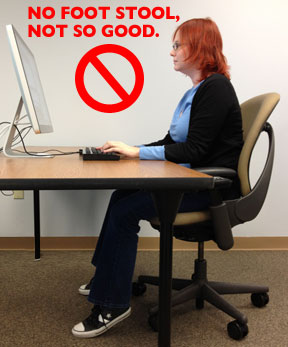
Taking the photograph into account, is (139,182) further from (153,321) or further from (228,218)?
(153,321)

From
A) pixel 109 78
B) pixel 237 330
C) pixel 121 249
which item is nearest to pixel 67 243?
pixel 109 78

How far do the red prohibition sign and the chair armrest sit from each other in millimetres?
1170

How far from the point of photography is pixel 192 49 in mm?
1398

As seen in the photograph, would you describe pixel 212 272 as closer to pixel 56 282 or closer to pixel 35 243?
pixel 56 282

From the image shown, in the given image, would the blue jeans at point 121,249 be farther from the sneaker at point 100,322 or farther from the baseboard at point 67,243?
the baseboard at point 67,243

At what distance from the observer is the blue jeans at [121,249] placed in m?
1.21

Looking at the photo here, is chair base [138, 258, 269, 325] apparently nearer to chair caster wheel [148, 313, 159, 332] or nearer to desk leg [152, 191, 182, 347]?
chair caster wheel [148, 313, 159, 332]

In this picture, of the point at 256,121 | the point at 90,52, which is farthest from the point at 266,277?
the point at 90,52

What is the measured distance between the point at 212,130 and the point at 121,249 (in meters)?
0.51

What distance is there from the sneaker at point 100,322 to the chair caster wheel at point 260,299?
60 centimetres

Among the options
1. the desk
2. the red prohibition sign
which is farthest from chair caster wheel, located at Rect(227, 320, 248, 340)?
the red prohibition sign

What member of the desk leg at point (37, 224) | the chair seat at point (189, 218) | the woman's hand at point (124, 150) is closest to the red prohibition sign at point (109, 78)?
the desk leg at point (37, 224)

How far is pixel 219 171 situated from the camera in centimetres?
125

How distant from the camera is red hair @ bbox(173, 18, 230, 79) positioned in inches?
54.6
